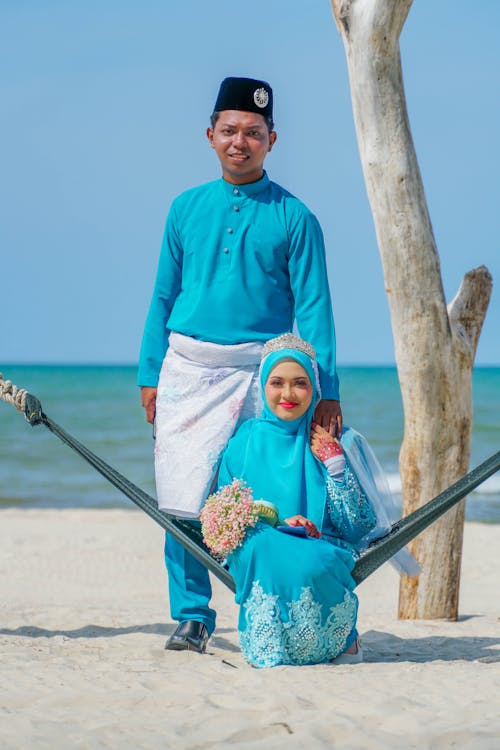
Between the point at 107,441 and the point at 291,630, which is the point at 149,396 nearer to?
the point at 291,630

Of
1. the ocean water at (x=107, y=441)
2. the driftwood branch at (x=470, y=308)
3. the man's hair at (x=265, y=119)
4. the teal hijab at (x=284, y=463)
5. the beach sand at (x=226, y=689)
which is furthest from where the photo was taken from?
the ocean water at (x=107, y=441)

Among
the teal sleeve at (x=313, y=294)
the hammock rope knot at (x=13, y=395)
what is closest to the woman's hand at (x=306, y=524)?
the teal sleeve at (x=313, y=294)

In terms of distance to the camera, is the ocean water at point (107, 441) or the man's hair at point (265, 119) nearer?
the man's hair at point (265, 119)

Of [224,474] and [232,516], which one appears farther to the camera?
[224,474]

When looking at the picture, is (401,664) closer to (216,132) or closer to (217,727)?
(217,727)

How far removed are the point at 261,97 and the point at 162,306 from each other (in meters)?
0.82

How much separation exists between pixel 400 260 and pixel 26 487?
10.3m

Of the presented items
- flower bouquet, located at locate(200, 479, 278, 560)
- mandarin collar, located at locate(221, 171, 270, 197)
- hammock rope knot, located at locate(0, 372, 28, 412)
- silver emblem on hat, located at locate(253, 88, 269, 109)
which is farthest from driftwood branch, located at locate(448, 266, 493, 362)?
hammock rope knot, located at locate(0, 372, 28, 412)

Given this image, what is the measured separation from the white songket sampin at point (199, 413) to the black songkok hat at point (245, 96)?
0.81 metres

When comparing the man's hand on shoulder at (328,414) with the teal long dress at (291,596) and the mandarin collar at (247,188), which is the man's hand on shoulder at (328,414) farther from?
the mandarin collar at (247,188)

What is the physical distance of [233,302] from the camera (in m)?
3.70

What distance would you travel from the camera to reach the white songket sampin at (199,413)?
367cm

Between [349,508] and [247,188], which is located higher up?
[247,188]

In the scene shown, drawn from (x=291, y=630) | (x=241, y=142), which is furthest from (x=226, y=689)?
(x=241, y=142)
